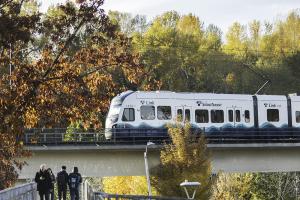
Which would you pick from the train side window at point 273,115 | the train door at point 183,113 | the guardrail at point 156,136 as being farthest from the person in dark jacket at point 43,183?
the train side window at point 273,115

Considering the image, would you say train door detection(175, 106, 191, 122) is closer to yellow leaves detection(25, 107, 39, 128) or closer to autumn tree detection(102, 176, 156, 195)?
autumn tree detection(102, 176, 156, 195)

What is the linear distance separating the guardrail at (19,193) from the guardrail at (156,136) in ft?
81.1

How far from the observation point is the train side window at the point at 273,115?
5047 centimetres

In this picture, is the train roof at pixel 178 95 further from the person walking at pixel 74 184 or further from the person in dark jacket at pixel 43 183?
the person in dark jacket at pixel 43 183

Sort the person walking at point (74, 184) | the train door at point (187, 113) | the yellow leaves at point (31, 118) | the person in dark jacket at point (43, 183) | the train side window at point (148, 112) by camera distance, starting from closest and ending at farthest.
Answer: the yellow leaves at point (31, 118) → the person in dark jacket at point (43, 183) → the person walking at point (74, 184) → the train side window at point (148, 112) → the train door at point (187, 113)

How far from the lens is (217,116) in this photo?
48.5 metres

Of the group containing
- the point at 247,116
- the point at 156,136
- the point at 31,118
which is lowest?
the point at 156,136

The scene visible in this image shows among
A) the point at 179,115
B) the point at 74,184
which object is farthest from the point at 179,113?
the point at 74,184

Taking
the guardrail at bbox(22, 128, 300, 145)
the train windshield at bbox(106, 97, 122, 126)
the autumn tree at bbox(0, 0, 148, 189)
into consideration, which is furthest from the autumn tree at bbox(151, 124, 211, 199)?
the autumn tree at bbox(0, 0, 148, 189)

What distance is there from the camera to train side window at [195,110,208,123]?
48188 mm

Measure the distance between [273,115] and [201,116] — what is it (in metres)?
5.33

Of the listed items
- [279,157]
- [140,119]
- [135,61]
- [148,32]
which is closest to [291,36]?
[148,32]

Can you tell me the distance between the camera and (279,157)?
51062 millimetres

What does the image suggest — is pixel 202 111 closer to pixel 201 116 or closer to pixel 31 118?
pixel 201 116
